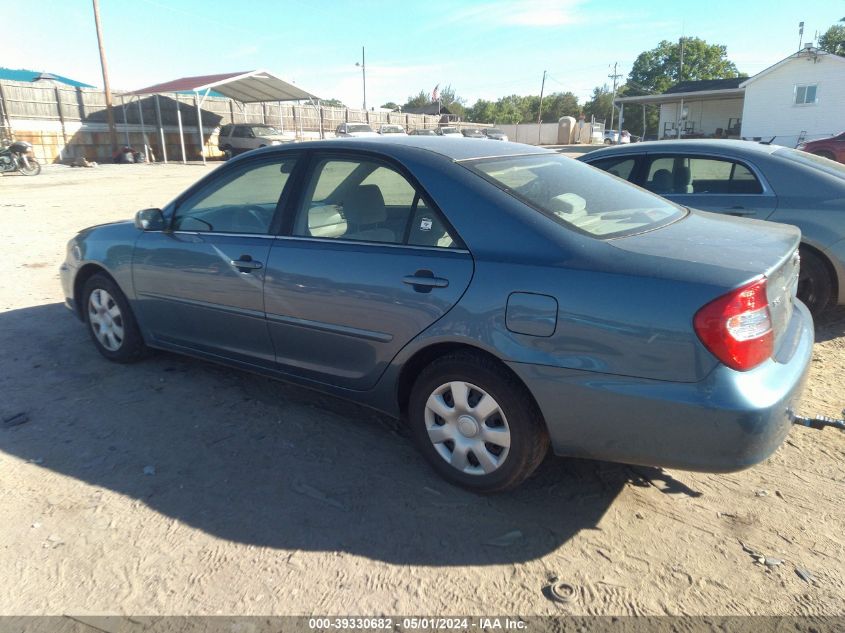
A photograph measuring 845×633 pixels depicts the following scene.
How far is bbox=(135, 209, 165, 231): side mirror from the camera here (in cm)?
416

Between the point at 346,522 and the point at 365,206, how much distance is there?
1.75 m

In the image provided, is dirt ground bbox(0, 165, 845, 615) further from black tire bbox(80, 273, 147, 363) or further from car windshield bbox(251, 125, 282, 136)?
car windshield bbox(251, 125, 282, 136)

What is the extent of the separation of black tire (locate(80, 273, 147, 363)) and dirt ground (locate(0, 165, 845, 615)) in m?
0.46

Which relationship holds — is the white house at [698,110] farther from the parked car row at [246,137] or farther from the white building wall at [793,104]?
the parked car row at [246,137]

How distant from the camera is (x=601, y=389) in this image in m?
2.49

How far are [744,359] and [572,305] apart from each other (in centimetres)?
67

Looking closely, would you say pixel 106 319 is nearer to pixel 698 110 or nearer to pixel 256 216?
pixel 256 216

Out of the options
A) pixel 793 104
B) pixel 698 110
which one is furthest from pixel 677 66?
pixel 793 104

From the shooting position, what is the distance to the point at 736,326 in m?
2.32

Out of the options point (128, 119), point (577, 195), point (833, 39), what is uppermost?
point (833, 39)

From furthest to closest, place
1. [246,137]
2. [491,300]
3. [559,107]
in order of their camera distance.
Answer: [559,107], [246,137], [491,300]

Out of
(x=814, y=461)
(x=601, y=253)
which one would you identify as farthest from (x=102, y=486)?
(x=814, y=461)

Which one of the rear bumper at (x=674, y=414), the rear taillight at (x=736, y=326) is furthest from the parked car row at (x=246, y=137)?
the rear taillight at (x=736, y=326)

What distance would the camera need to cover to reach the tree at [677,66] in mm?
76375
